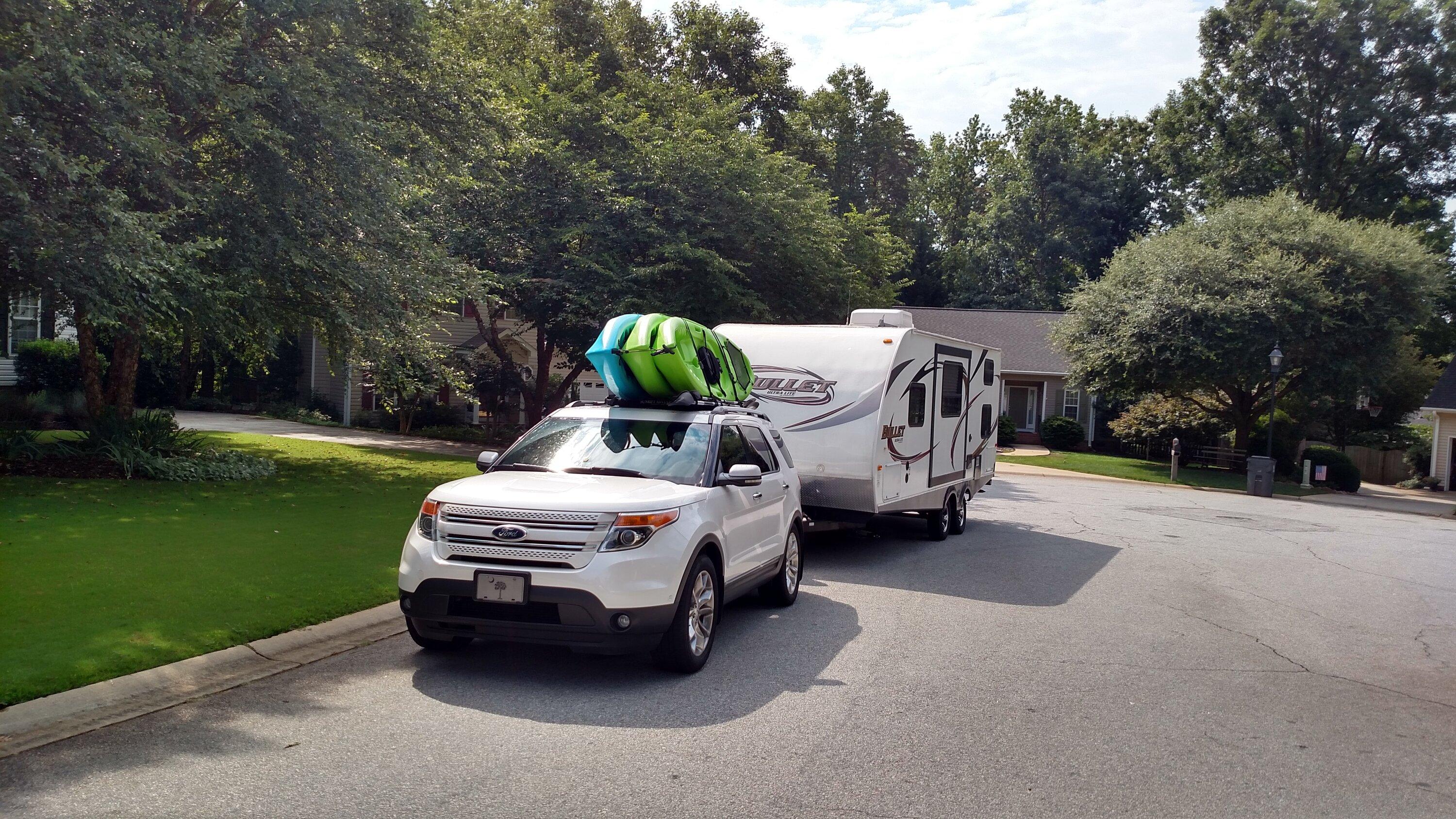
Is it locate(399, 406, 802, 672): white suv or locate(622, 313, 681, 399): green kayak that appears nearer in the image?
locate(399, 406, 802, 672): white suv

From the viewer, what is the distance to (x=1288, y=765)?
5703mm

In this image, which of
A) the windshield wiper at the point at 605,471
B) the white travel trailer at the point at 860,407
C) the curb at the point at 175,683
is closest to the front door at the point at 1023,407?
the white travel trailer at the point at 860,407

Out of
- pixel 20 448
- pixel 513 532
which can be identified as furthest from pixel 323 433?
pixel 513 532

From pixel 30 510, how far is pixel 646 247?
13855 millimetres

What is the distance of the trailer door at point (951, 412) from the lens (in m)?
13.7

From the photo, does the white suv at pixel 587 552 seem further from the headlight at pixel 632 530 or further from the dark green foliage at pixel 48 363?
the dark green foliage at pixel 48 363

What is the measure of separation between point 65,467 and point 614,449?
35.2 ft

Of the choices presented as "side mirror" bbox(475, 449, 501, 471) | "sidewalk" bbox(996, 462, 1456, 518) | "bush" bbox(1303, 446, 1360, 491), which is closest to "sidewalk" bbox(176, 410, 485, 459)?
"side mirror" bbox(475, 449, 501, 471)

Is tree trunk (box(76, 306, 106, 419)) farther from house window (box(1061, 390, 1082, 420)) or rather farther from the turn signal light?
house window (box(1061, 390, 1082, 420))

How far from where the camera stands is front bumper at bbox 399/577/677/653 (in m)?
6.31

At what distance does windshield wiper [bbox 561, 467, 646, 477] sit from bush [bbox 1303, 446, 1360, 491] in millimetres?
29799

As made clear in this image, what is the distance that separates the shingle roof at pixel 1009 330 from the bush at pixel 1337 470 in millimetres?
10097

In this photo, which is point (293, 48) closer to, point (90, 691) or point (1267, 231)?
point (90, 691)

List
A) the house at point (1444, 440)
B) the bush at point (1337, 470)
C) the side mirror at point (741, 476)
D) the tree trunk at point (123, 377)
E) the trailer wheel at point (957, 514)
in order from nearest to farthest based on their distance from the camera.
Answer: the side mirror at point (741, 476)
the trailer wheel at point (957, 514)
the tree trunk at point (123, 377)
the bush at point (1337, 470)
the house at point (1444, 440)
